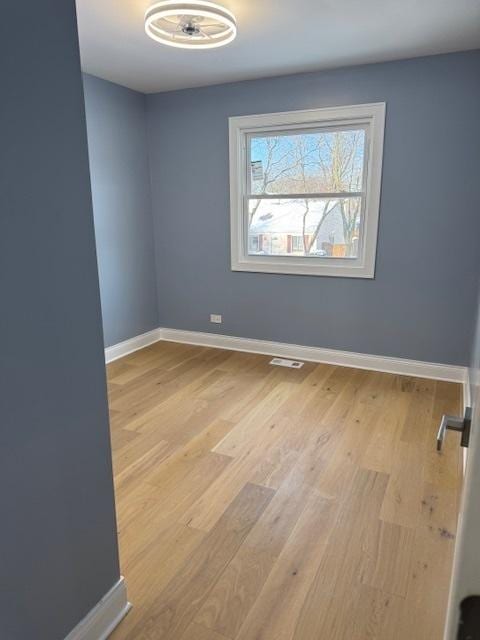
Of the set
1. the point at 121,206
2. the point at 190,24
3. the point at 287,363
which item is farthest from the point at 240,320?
the point at 190,24

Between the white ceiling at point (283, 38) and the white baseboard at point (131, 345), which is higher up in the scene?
the white ceiling at point (283, 38)

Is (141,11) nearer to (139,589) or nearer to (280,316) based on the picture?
(280,316)

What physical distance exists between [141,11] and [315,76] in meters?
1.58

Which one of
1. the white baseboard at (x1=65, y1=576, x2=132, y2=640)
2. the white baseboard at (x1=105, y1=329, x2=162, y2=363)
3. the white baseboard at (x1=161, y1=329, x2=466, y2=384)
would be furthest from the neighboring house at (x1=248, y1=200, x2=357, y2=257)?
the white baseboard at (x1=65, y1=576, x2=132, y2=640)

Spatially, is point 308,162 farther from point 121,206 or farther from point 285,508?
point 285,508

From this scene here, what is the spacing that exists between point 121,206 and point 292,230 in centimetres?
161

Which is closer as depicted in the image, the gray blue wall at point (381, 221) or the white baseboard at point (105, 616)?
the white baseboard at point (105, 616)

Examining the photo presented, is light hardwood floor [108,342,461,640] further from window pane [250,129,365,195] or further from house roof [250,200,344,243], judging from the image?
window pane [250,129,365,195]

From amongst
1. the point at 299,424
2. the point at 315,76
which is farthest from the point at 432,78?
the point at 299,424

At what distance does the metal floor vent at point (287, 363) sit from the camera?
3807 mm

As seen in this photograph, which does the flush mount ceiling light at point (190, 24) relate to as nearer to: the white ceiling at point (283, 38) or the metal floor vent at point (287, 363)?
the white ceiling at point (283, 38)

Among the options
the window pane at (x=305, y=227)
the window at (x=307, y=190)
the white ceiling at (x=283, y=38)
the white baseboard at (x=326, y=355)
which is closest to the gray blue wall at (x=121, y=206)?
the white ceiling at (x=283, y=38)

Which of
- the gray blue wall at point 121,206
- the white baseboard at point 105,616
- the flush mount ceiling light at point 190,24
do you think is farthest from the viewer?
the gray blue wall at point 121,206

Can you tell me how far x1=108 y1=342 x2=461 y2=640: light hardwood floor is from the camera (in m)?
1.47
